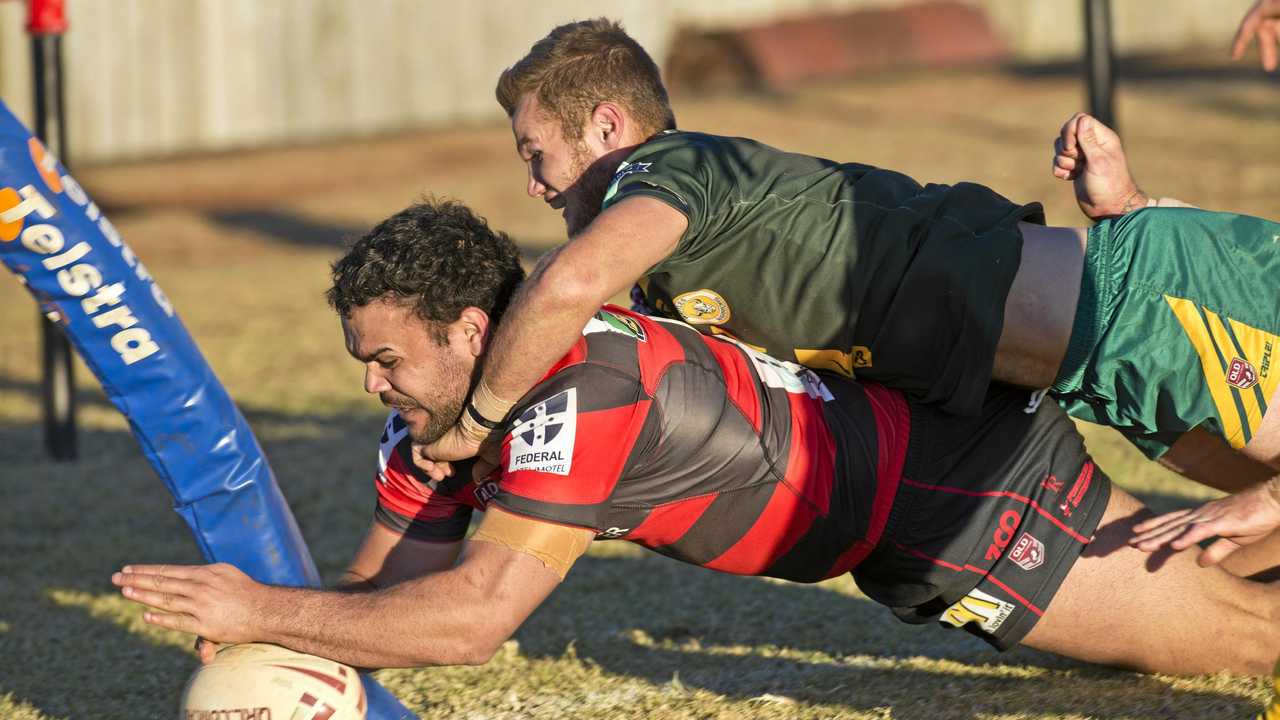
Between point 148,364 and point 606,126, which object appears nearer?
point 148,364

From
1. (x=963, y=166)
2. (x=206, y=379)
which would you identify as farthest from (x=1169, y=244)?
(x=963, y=166)

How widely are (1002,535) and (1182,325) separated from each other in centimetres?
68

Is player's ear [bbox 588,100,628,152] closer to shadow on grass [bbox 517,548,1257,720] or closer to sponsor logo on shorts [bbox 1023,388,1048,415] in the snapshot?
sponsor logo on shorts [bbox 1023,388,1048,415]

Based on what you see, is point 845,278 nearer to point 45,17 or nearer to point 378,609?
point 378,609

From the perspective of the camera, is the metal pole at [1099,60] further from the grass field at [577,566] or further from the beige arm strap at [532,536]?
the beige arm strap at [532,536]

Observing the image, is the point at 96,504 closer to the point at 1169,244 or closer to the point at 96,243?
the point at 96,243

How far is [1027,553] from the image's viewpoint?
12.4 ft

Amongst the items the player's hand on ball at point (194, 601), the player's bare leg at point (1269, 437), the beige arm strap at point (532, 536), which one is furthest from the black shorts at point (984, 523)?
the player's hand on ball at point (194, 601)

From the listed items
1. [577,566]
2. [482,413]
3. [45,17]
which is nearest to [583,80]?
[482,413]

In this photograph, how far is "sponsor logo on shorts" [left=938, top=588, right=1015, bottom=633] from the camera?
3773mm

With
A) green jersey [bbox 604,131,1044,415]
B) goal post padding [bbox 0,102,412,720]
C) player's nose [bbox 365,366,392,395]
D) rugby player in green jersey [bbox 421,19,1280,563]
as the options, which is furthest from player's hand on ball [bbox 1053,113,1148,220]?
goal post padding [bbox 0,102,412,720]

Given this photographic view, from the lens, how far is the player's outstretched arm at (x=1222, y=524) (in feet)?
11.5

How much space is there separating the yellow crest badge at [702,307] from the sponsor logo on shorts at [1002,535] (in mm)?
861

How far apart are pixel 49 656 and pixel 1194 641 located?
3.32 meters
